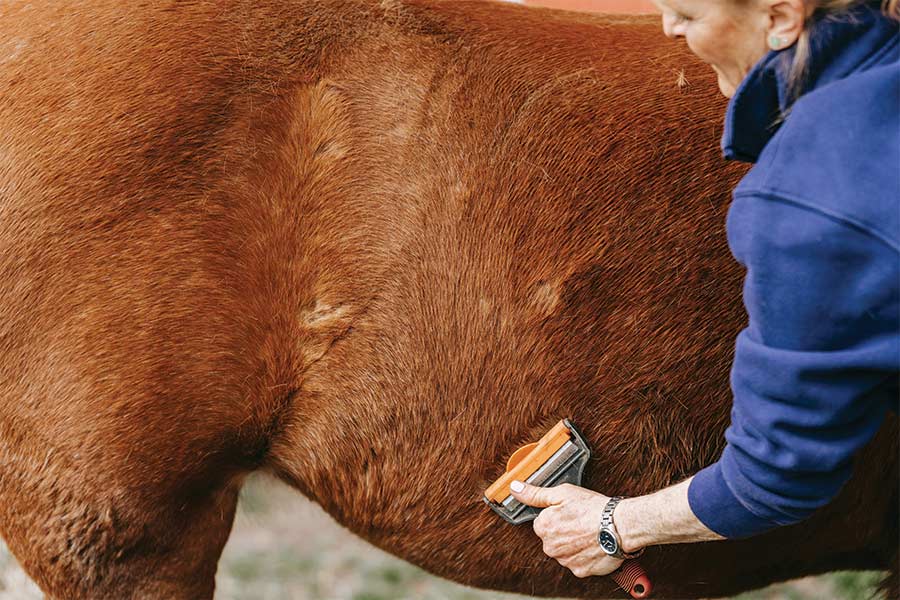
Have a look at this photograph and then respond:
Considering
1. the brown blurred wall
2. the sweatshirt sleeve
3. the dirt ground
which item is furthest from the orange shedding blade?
the brown blurred wall

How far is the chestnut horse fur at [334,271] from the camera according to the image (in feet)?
5.21

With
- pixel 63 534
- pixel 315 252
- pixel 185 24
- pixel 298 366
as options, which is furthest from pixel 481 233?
pixel 63 534

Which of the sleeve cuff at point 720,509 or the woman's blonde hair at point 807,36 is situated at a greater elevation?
the woman's blonde hair at point 807,36

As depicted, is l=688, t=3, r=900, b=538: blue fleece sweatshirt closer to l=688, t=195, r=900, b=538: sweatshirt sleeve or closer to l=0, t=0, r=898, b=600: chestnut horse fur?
l=688, t=195, r=900, b=538: sweatshirt sleeve

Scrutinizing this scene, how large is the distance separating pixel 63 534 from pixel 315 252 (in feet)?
2.30

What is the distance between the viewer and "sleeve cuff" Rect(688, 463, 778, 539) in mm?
1244

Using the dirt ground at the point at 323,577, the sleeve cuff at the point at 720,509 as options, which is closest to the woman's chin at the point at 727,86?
the sleeve cuff at the point at 720,509

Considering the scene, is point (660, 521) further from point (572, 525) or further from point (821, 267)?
point (821, 267)

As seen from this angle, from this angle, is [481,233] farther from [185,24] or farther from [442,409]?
[185,24]

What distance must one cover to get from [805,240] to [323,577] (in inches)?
108

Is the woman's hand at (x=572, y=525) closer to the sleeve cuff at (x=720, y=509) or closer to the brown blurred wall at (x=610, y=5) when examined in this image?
the sleeve cuff at (x=720, y=509)

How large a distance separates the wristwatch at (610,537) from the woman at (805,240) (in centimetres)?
21

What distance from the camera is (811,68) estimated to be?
3.67 feet

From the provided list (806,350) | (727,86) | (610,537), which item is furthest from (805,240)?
(610,537)
